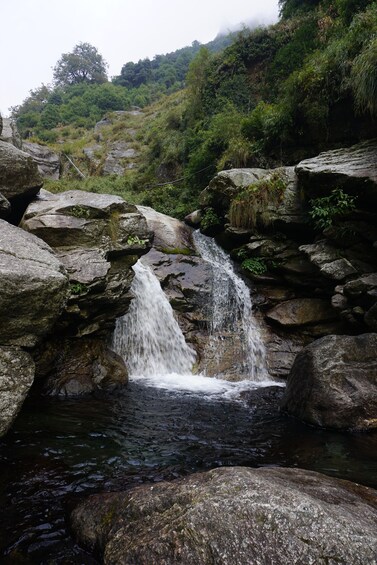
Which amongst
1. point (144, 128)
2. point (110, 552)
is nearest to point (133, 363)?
point (110, 552)

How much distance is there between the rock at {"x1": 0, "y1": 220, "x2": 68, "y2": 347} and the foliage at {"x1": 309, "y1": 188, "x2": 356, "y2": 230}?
25.5 feet

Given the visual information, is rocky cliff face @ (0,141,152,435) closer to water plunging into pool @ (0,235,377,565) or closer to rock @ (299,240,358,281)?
water plunging into pool @ (0,235,377,565)

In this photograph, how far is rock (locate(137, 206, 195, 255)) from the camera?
14.3 m

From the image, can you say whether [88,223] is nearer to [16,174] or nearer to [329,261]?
[16,174]

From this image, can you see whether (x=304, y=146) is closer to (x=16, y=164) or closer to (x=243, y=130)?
(x=243, y=130)

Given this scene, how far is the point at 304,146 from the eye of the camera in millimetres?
14422

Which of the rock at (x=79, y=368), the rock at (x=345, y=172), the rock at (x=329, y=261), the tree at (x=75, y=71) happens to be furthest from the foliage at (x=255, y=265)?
the tree at (x=75, y=71)

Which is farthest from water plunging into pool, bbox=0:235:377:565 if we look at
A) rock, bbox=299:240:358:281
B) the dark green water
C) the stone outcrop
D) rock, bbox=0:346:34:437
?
rock, bbox=299:240:358:281

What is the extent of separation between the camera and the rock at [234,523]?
2656 millimetres

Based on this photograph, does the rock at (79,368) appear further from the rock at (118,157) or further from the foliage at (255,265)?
the rock at (118,157)

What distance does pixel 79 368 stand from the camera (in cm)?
878

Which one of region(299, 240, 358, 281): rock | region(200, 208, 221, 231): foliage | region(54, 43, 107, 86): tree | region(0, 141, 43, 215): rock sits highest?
region(54, 43, 107, 86): tree

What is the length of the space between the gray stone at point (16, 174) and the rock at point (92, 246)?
44cm

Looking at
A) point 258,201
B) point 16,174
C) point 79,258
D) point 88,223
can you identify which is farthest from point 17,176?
point 258,201
